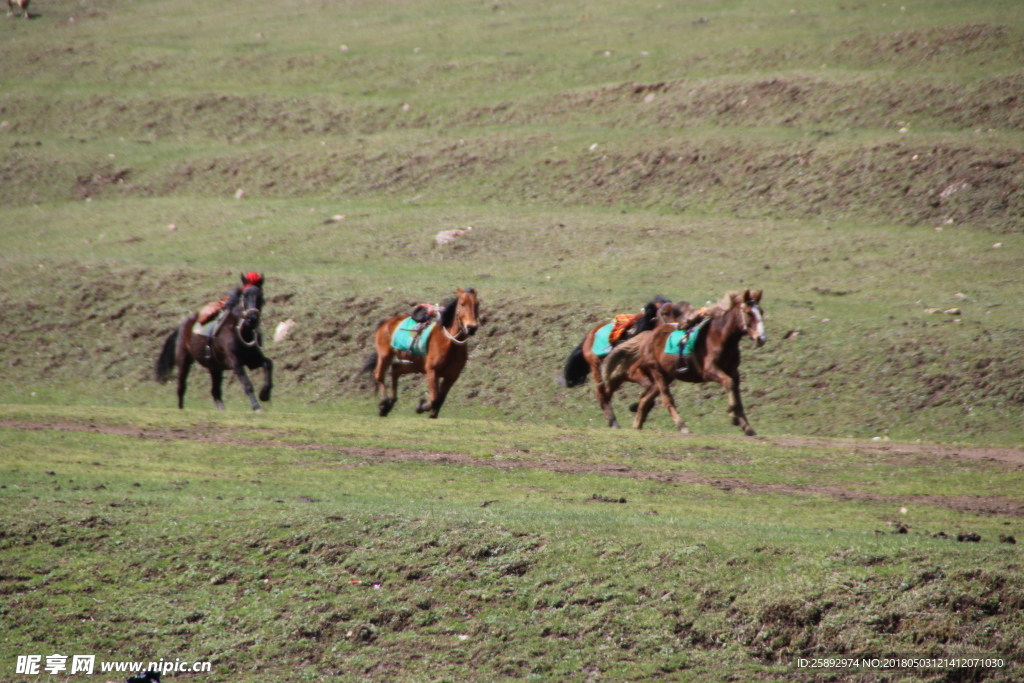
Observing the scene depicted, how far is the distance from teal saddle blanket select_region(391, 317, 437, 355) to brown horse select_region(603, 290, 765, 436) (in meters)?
3.19

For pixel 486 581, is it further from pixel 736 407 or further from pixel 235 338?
pixel 235 338

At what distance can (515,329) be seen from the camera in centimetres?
2147

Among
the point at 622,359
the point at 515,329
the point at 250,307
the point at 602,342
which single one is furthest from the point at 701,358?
the point at 250,307

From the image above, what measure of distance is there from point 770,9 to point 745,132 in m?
13.1

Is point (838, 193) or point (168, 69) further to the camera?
point (168, 69)

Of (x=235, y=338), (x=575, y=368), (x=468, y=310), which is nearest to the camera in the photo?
(x=468, y=310)

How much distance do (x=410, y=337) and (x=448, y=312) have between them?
42.5 inches

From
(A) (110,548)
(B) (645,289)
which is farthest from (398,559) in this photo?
(B) (645,289)

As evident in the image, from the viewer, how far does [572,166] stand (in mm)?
31438

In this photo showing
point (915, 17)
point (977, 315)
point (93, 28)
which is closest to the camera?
point (977, 315)

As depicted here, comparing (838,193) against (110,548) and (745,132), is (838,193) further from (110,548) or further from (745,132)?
(110,548)

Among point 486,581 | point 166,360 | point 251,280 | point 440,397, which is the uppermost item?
point 251,280

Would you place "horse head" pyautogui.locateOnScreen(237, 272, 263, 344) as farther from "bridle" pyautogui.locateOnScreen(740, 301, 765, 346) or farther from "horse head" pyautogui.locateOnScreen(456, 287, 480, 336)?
"bridle" pyautogui.locateOnScreen(740, 301, 765, 346)

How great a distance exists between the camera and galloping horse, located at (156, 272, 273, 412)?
57.9ft
